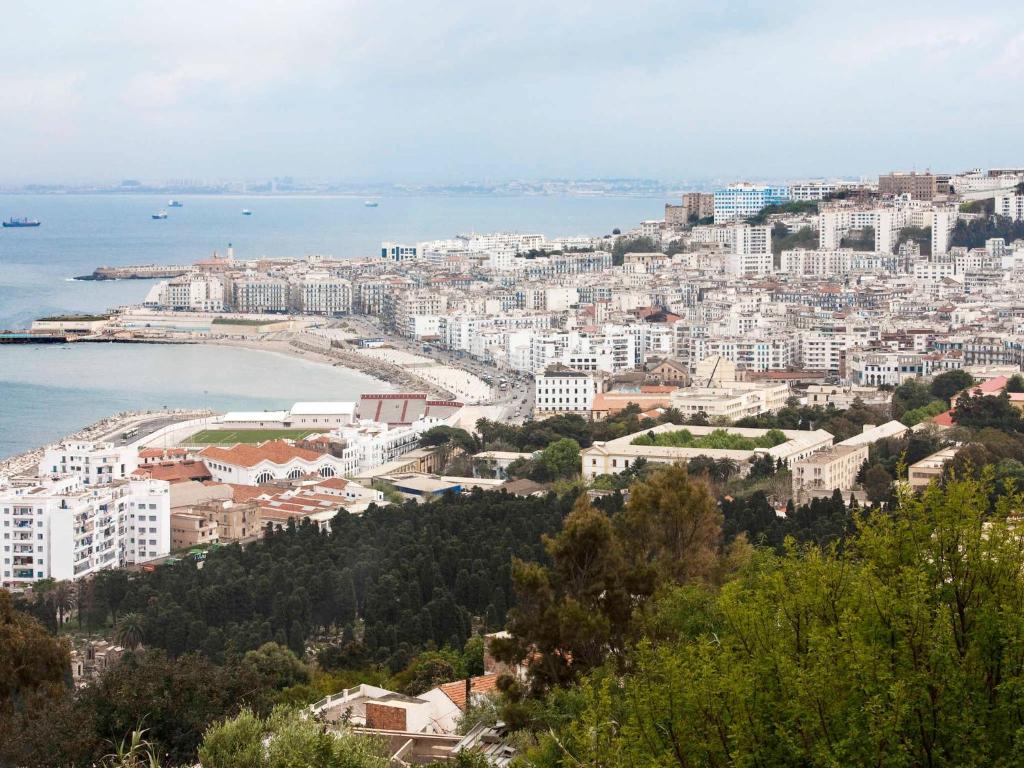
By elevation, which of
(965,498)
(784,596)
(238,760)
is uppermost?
(965,498)

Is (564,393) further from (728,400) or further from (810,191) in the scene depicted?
(810,191)

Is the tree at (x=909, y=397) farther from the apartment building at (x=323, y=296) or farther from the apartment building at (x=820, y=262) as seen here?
the apartment building at (x=323, y=296)

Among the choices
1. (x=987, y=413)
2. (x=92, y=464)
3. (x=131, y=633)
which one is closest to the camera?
(x=131, y=633)

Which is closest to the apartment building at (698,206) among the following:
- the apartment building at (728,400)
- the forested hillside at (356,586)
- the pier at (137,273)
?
the pier at (137,273)

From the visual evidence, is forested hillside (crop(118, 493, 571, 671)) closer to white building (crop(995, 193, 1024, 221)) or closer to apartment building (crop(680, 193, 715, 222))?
white building (crop(995, 193, 1024, 221))

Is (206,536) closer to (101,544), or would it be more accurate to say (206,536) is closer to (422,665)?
(101,544)

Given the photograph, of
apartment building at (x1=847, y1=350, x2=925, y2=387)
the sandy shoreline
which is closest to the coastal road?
the sandy shoreline

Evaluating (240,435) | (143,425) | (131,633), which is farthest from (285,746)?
(143,425)

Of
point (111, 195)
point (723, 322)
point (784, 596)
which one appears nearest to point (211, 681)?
point (784, 596)
